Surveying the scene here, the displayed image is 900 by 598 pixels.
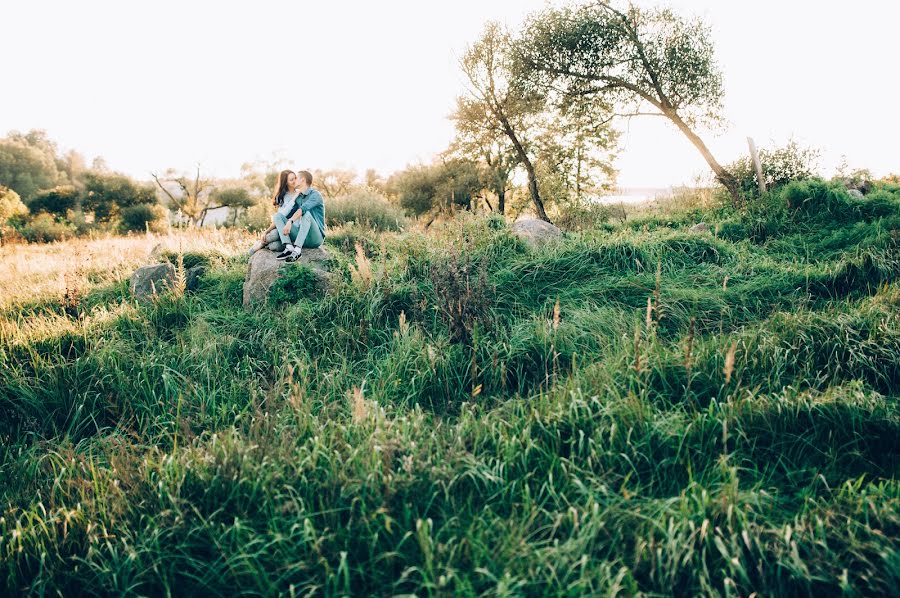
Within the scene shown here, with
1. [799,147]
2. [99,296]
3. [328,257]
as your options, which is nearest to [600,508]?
[328,257]

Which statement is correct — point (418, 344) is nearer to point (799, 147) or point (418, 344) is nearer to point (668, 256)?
point (668, 256)

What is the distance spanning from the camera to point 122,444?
3.47 m

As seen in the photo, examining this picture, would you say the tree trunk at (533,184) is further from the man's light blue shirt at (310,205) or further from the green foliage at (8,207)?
the green foliage at (8,207)

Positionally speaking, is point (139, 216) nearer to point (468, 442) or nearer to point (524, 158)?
point (524, 158)

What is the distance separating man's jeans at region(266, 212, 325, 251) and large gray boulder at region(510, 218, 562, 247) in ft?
9.82

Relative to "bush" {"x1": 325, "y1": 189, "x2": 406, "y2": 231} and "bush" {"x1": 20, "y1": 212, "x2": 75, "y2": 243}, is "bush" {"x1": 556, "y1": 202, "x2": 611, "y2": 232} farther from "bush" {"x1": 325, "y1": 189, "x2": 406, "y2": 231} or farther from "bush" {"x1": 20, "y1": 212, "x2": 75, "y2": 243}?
"bush" {"x1": 20, "y1": 212, "x2": 75, "y2": 243}

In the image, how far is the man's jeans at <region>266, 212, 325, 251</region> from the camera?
712 cm

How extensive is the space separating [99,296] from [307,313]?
3.97 meters

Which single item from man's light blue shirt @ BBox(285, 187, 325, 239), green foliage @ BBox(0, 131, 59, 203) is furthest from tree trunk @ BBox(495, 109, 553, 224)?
green foliage @ BBox(0, 131, 59, 203)

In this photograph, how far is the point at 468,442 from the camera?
3119 mm

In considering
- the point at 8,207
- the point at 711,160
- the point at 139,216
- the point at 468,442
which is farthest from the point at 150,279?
the point at 139,216

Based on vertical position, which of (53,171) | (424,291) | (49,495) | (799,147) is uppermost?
(53,171)

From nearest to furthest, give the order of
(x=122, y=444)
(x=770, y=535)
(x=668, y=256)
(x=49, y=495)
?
1. (x=770, y=535)
2. (x=49, y=495)
3. (x=122, y=444)
4. (x=668, y=256)

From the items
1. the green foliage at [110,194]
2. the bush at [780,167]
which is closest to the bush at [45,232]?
the green foliage at [110,194]
